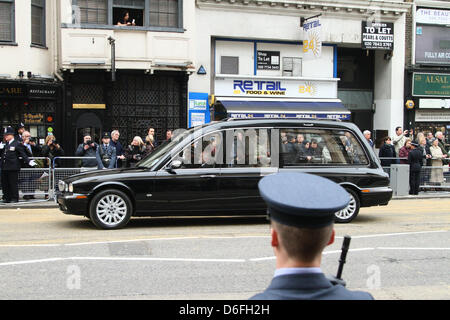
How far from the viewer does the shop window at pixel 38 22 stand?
18.9m

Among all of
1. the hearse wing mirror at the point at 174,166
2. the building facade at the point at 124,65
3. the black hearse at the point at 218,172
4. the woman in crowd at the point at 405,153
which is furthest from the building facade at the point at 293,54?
the hearse wing mirror at the point at 174,166

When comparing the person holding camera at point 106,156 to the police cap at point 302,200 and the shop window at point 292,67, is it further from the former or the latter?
the police cap at point 302,200

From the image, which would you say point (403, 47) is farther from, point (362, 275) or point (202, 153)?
point (362, 275)

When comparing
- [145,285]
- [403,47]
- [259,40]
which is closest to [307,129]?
[145,285]

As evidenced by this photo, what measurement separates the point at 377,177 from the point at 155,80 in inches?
442

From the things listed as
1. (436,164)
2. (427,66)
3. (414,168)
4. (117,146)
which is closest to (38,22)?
(117,146)

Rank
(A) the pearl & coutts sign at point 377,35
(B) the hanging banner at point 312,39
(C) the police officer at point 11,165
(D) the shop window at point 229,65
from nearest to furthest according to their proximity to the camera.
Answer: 1. (C) the police officer at point 11,165
2. (B) the hanging banner at point 312,39
3. (D) the shop window at point 229,65
4. (A) the pearl & coutts sign at point 377,35

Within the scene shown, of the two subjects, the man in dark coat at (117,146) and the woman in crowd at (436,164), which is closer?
the man in dark coat at (117,146)

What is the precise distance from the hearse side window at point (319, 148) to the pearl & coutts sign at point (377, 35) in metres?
12.7

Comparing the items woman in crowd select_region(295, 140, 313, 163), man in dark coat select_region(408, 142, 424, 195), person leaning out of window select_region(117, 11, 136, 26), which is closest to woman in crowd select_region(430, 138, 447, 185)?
man in dark coat select_region(408, 142, 424, 195)

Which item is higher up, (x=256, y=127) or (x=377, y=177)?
(x=256, y=127)

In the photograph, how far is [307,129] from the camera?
1073cm

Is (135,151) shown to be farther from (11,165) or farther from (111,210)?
(111,210)
